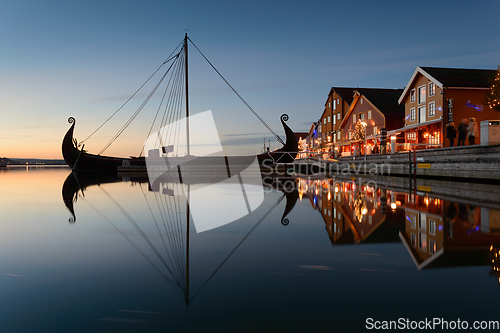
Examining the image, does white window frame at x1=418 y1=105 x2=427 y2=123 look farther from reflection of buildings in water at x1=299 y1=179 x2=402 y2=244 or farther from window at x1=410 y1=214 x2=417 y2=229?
window at x1=410 y1=214 x2=417 y2=229

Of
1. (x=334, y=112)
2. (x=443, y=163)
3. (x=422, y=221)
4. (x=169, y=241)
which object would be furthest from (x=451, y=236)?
(x=334, y=112)

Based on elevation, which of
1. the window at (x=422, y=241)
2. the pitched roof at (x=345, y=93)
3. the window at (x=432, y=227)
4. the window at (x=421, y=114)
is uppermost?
the pitched roof at (x=345, y=93)

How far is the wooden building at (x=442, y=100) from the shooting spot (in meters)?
30.4

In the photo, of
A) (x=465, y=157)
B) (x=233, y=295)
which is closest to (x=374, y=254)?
(x=233, y=295)

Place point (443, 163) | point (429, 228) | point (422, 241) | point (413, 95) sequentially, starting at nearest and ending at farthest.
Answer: point (422, 241) → point (429, 228) → point (443, 163) → point (413, 95)

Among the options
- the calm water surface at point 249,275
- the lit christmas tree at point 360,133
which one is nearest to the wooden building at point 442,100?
the lit christmas tree at point 360,133

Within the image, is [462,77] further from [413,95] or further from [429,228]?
[429,228]

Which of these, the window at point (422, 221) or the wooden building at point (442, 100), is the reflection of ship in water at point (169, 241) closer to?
the window at point (422, 221)

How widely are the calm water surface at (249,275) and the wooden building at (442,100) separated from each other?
2661 centimetres

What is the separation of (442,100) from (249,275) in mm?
33318

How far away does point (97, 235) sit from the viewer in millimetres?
5273

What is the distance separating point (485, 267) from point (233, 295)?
2486 millimetres

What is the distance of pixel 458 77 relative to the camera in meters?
32.1

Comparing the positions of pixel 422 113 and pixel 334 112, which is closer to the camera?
pixel 422 113
